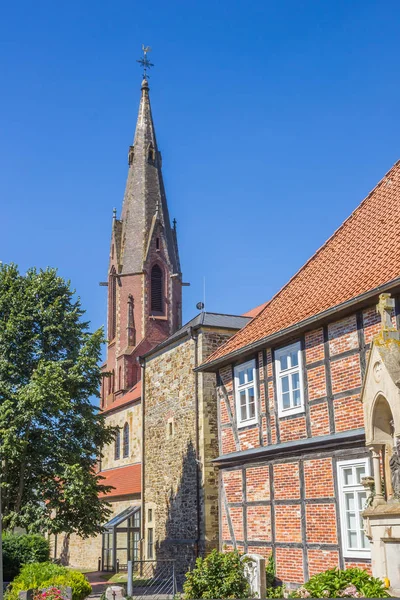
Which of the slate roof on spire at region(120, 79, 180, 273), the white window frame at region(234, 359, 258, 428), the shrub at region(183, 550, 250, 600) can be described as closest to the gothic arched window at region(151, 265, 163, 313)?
the slate roof on spire at region(120, 79, 180, 273)

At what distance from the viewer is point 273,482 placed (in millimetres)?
15789

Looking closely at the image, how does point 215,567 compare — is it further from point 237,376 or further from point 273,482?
point 237,376

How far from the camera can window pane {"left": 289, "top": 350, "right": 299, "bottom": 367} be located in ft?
50.9

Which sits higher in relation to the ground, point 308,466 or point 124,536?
point 308,466

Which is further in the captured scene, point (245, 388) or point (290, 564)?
point (245, 388)

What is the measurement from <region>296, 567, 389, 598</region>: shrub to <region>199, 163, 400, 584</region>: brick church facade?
81.4 inches

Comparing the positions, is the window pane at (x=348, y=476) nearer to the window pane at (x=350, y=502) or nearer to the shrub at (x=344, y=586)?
the window pane at (x=350, y=502)

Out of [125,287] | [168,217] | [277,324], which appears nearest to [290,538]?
[277,324]

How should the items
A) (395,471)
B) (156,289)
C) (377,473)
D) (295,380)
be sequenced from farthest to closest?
(156,289) < (295,380) < (377,473) < (395,471)

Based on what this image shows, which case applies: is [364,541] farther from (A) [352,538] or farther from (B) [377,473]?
(B) [377,473]

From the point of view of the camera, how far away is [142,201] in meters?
58.4

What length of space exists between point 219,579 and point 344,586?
4566 mm

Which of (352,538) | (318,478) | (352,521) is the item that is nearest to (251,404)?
(318,478)

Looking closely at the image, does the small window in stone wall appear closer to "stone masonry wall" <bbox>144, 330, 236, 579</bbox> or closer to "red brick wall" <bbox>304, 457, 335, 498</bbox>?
"stone masonry wall" <bbox>144, 330, 236, 579</bbox>
